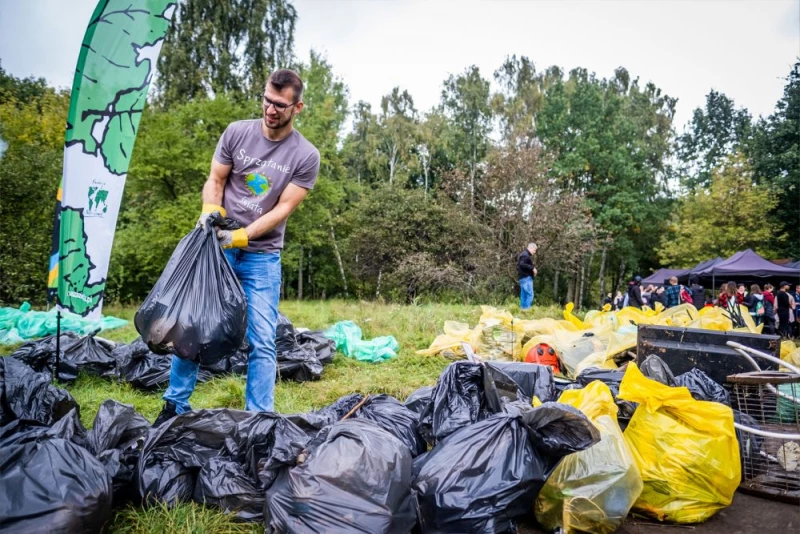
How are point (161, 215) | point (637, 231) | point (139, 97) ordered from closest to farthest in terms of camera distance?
point (139, 97), point (161, 215), point (637, 231)

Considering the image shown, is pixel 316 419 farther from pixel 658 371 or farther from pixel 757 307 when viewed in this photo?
pixel 757 307

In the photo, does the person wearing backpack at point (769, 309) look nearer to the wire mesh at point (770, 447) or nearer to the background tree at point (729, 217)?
the wire mesh at point (770, 447)

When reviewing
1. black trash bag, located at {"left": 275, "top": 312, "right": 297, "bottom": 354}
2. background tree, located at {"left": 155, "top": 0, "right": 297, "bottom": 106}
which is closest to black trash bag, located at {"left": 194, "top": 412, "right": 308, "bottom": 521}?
black trash bag, located at {"left": 275, "top": 312, "right": 297, "bottom": 354}

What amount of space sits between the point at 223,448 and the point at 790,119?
78.5 feet

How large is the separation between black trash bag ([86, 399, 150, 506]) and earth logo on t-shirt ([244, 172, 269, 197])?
1.21 meters

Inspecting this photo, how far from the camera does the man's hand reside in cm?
240

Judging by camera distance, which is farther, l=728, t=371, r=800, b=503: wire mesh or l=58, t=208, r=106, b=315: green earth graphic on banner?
l=58, t=208, r=106, b=315: green earth graphic on banner

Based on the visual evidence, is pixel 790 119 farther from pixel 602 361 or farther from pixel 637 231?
pixel 602 361

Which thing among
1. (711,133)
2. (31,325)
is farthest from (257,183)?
(711,133)

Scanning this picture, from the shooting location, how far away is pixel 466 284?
1528cm

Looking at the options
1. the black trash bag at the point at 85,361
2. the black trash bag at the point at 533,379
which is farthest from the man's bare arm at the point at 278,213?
the black trash bag at the point at 85,361

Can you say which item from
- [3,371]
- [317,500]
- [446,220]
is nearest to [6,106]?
[3,371]

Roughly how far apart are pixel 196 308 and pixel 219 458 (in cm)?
62

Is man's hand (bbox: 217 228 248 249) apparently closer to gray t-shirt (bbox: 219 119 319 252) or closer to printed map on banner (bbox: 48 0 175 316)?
gray t-shirt (bbox: 219 119 319 252)
